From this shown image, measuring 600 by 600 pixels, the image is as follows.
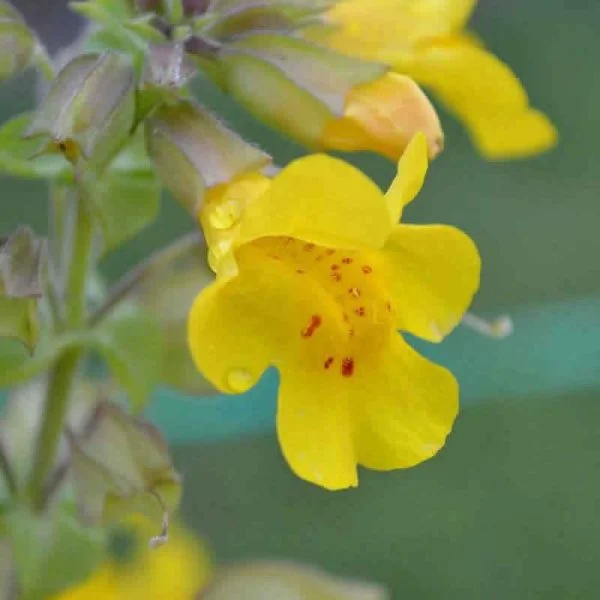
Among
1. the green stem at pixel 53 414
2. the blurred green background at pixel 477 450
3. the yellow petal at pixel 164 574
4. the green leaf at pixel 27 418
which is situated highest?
the green stem at pixel 53 414

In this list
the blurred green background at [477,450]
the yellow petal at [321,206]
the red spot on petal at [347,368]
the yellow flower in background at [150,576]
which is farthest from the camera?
the blurred green background at [477,450]

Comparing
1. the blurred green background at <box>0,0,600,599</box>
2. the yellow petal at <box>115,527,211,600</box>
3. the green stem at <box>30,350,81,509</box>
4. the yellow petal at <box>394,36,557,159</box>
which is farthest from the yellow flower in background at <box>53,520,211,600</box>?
the yellow petal at <box>394,36,557,159</box>

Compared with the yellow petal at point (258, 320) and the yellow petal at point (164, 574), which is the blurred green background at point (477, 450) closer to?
the yellow petal at point (164, 574)

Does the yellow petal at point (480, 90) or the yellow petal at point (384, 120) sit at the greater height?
the yellow petal at point (384, 120)

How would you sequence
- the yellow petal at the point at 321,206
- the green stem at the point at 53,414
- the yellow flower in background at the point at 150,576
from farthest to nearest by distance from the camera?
1. the yellow flower in background at the point at 150,576
2. the green stem at the point at 53,414
3. the yellow petal at the point at 321,206

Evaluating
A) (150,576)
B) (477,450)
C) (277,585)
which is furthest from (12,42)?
(477,450)

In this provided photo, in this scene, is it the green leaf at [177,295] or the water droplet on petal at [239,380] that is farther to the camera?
the green leaf at [177,295]

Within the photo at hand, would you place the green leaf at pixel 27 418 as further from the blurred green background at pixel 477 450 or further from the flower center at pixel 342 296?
the blurred green background at pixel 477 450

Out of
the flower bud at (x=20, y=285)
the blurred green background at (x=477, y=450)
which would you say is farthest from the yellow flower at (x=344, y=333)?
the blurred green background at (x=477, y=450)
